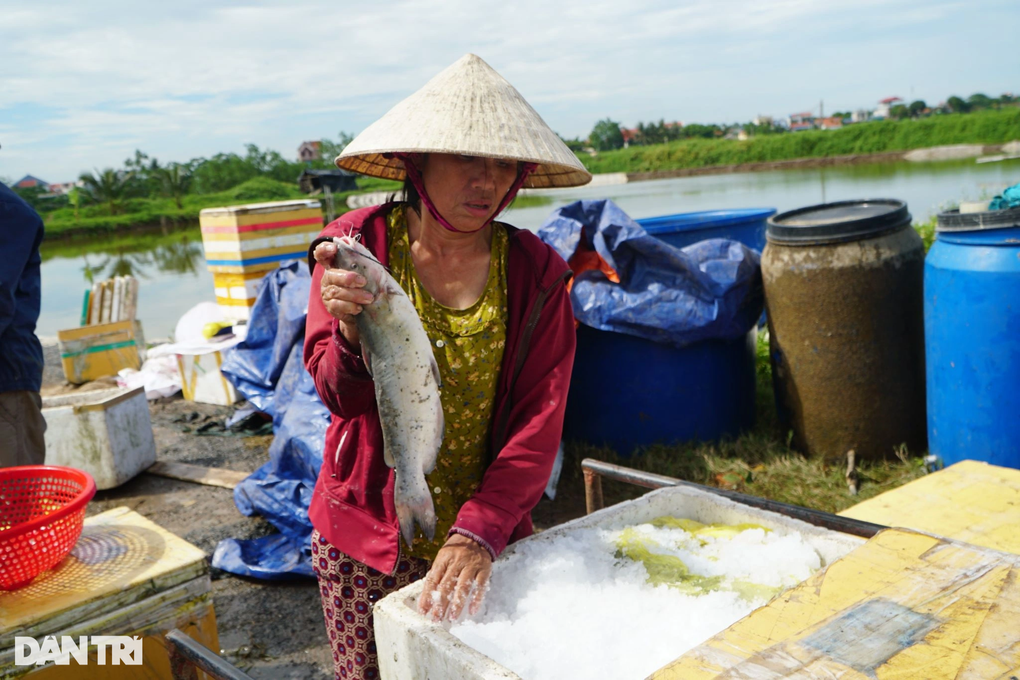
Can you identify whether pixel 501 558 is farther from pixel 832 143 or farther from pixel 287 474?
pixel 832 143

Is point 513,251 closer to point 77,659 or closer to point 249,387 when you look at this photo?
point 77,659

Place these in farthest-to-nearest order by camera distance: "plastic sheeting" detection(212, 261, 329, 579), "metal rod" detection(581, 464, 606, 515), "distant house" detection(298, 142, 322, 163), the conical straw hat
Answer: "distant house" detection(298, 142, 322, 163)
"plastic sheeting" detection(212, 261, 329, 579)
"metal rod" detection(581, 464, 606, 515)
the conical straw hat

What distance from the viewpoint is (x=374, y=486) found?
1886 mm

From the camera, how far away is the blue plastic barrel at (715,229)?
532 cm

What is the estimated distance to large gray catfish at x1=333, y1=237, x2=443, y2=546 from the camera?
5.13ft

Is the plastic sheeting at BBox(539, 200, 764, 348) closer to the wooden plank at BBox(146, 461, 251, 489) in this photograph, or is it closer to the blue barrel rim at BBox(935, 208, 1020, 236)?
the blue barrel rim at BBox(935, 208, 1020, 236)

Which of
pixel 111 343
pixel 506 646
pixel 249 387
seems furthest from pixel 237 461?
pixel 506 646

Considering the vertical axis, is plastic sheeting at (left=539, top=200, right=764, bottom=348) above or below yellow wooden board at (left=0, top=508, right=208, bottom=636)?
above

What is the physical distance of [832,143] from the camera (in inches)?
1756

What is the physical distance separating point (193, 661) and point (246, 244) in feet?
20.2

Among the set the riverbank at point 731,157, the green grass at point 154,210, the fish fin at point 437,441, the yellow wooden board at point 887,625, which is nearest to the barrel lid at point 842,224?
the yellow wooden board at point 887,625

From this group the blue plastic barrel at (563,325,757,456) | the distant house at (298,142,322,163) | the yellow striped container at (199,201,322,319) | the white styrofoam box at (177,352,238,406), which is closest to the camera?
the blue plastic barrel at (563,325,757,456)

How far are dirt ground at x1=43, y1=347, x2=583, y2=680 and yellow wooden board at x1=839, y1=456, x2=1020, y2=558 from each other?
6.43 ft

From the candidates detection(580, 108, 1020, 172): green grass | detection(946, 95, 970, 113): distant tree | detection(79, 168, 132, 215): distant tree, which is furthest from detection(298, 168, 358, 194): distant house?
detection(946, 95, 970, 113): distant tree
